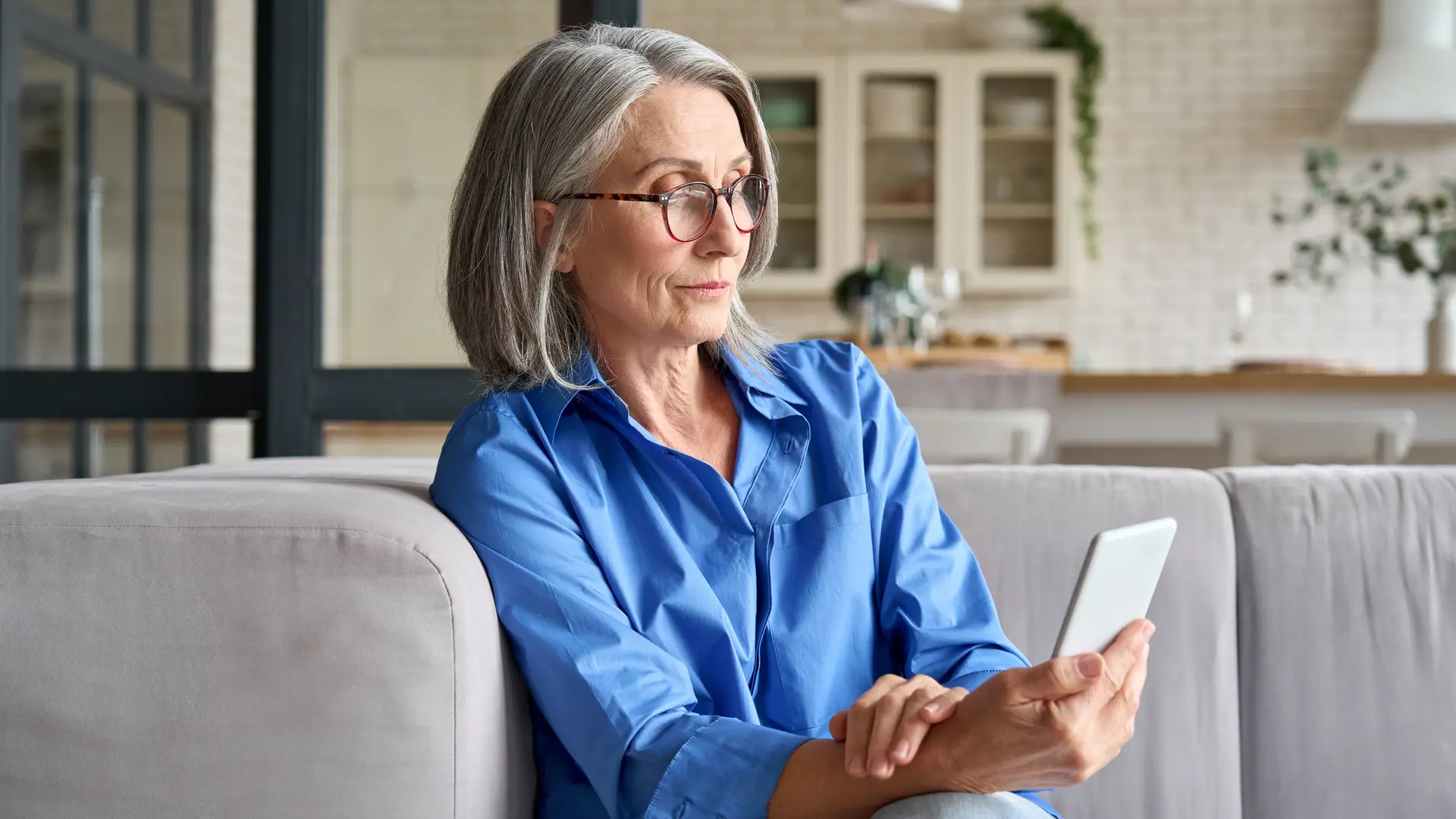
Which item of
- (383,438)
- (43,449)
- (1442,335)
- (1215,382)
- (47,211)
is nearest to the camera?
(383,438)

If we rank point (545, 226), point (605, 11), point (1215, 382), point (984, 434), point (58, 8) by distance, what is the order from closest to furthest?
point (545, 226) < point (605, 11) < point (58, 8) < point (984, 434) < point (1215, 382)

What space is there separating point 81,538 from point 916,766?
25.0 inches

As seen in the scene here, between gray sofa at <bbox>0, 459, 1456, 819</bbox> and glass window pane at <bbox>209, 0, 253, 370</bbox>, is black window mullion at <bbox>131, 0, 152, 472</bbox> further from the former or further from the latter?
gray sofa at <bbox>0, 459, 1456, 819</bbox>

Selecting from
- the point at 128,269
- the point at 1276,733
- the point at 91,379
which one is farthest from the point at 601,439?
the point at 128,269

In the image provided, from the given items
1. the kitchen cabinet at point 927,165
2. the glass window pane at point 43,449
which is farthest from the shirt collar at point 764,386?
the kitchen cabinet at point 927,165

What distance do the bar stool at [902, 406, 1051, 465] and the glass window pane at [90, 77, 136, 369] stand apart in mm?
1847

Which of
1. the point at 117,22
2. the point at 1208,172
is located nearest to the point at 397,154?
the point at 117,22

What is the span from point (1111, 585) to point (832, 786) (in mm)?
250

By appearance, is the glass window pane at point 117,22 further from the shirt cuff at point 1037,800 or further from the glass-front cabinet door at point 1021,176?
the glass-front cabinet door at point 1021,176

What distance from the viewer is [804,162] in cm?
691

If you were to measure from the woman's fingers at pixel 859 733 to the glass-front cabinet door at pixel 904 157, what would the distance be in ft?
19.1

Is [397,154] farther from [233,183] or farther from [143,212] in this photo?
[143,212]

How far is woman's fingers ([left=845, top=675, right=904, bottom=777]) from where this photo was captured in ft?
3.18

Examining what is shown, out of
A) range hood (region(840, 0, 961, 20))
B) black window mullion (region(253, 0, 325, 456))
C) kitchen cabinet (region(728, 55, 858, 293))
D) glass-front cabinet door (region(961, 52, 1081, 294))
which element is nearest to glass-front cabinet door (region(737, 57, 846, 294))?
kitchen cabinet (region(728, 55, 858, 293))
